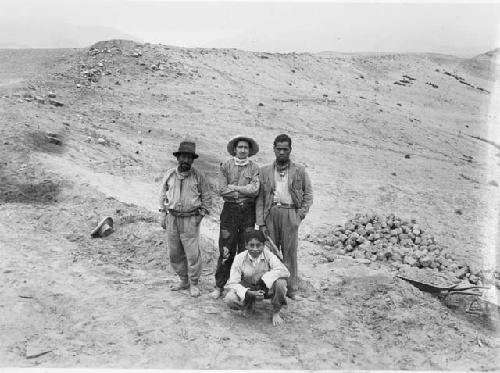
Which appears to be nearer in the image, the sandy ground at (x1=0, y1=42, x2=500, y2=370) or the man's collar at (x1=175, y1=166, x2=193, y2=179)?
the sandy ground at (x1=0, y1=42, x2=500, y2=370)

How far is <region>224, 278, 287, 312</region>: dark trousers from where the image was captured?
4461mm

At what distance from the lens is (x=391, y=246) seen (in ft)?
23.7

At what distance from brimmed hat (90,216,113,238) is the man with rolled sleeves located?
109 inches

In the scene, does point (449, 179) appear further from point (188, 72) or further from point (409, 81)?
point (409, 81)

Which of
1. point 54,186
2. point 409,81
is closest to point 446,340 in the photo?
point 54,186

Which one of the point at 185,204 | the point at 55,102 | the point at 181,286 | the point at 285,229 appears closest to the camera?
the point at 185,204

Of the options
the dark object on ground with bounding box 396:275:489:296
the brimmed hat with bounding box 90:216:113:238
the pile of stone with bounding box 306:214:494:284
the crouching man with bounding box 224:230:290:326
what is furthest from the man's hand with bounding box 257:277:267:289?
the brimmed hat with bounding box 90:216:113:238

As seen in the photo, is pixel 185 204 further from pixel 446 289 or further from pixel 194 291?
pixel 446 289

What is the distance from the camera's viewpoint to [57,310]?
471cm

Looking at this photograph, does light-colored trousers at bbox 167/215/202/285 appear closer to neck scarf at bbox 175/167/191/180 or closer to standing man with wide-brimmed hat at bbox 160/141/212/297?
standing man with wide-brimmed hat at bbox 160/141/212/297

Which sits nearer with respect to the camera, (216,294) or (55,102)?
(216,294)

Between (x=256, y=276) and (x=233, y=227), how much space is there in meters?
0.58

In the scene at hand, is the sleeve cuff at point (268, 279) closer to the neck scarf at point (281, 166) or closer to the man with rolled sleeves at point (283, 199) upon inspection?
the man with rolled sleeves at point (283, 199)

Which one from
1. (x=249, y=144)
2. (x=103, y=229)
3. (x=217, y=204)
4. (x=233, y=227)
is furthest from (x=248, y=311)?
(x=217, y=204)
